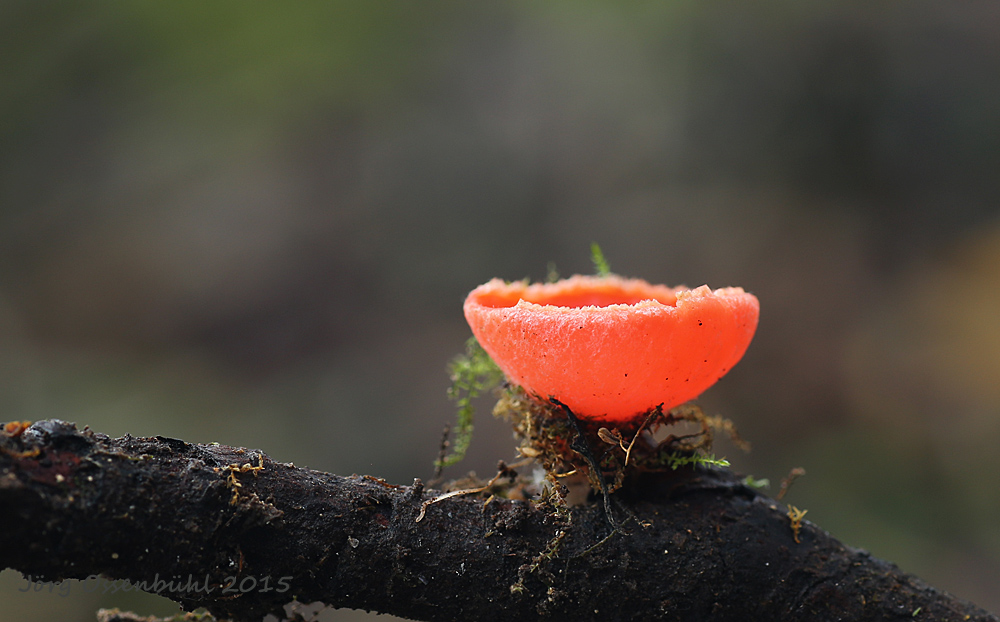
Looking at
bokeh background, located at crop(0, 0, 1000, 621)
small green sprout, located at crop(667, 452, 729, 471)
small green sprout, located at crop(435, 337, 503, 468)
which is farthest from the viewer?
bokeh background, located at crop(0, 0, 1000, 621)

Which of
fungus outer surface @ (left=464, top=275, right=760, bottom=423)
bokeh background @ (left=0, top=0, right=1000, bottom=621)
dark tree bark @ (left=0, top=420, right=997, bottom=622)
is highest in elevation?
bokeh background @ (left=0, top=0, right=1000, bottom=621)

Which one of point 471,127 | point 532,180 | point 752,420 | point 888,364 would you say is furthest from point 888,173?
point 471,127

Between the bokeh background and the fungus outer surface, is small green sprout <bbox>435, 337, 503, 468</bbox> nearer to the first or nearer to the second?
the fungus outer surface

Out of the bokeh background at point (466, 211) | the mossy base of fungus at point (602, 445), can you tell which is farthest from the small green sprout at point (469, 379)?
the bokeh background at point (466, 211)

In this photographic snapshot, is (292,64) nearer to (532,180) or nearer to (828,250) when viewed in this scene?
(532,180)

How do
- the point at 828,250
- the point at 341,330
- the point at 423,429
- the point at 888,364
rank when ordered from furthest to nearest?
1. the point at 341,330
2. the point at 423,429
3. the point at 828,250
4. the point at 888,364

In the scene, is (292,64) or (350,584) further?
(292,64)

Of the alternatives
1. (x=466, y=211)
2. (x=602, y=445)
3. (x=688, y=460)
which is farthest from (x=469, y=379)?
(x=466, y=211)

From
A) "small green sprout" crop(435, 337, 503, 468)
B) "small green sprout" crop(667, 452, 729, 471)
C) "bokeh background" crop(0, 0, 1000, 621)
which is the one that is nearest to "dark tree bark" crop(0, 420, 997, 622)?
"small green sprout" crop(667, 452, 729, 471)
